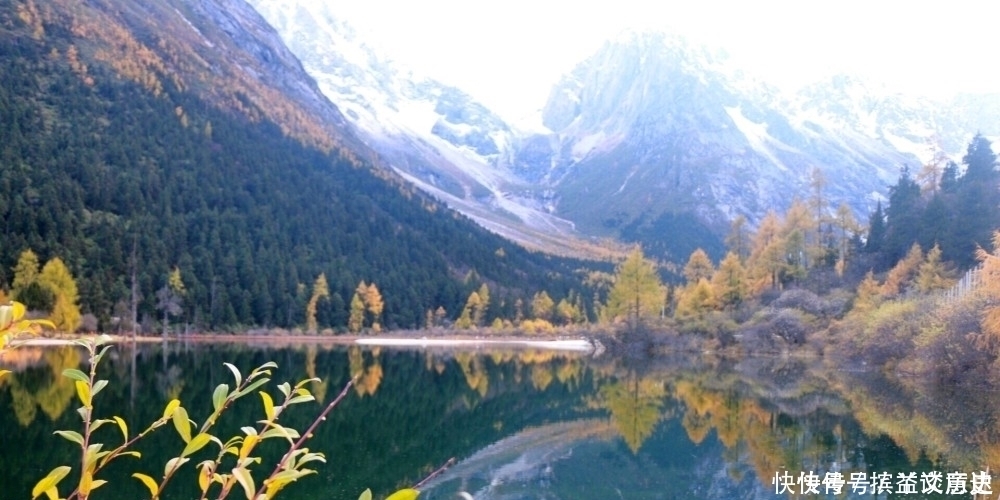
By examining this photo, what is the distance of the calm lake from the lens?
49.0 feet

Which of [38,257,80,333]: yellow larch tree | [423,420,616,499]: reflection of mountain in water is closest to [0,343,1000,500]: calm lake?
[423,420,616,499]: reflection of mountain in water

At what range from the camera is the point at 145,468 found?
14141 millimetres

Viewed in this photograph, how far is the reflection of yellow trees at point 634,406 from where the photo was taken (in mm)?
22234

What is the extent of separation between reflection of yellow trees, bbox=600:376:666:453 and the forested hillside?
45.1 metres

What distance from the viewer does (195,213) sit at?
89.2 metres

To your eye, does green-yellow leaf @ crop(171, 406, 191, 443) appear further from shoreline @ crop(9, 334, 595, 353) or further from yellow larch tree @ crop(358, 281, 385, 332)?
yellow larch tree @ crop(358, 281, 385, 332)

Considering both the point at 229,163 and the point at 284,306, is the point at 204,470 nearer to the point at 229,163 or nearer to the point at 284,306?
the point at 284,306

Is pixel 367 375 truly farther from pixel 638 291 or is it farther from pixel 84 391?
pixel 84 391

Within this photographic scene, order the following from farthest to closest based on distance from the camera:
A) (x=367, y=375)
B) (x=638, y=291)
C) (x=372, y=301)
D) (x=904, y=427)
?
(x=372, y=301) → (x=638, y=291) → (x=367, y=375) → (x=904, y=427)

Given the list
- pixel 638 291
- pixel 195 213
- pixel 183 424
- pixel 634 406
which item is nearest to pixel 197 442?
pixel 183 424

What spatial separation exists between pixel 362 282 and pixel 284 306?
32.2 feet

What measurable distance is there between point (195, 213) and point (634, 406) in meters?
73.2

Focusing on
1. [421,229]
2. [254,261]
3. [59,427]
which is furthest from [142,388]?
[421,229]

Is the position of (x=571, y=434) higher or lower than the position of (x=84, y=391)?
lower
